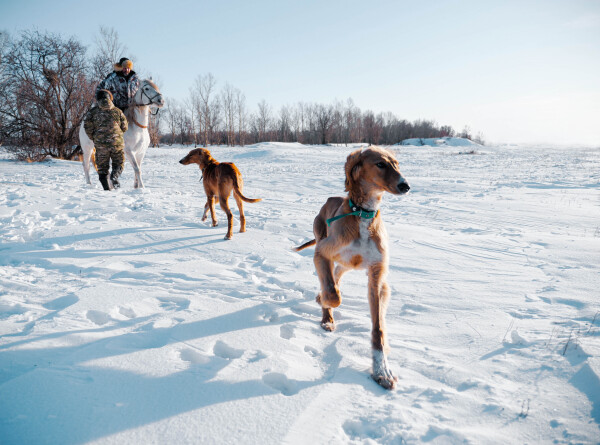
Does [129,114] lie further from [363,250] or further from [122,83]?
[363,250]

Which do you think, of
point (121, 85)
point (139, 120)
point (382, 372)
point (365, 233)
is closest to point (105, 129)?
point (139, 120)

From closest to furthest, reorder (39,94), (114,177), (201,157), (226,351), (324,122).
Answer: (226,351)
(201,157)
(114,177)
(39,94)
(324,122)

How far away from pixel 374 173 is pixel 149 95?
280 inches

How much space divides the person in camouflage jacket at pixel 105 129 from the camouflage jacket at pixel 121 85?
78cm

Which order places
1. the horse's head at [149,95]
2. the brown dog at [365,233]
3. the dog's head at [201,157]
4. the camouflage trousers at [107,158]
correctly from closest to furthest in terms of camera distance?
the brown dog at [365,233] < the dog's head at [201,157] < the camouflage trousers at [107,158] < the horse's head at [149,95]

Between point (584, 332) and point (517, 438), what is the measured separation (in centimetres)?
149

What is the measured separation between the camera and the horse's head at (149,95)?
24.1ft

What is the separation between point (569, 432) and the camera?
162 centimetres

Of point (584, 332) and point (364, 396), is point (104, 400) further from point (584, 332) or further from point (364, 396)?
point (584, 332)

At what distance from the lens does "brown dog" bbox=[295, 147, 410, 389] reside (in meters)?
2.25

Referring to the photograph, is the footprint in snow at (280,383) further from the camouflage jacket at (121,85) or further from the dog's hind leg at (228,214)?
the camouflage jacket at (121,85)

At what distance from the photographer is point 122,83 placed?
7602 millimetres

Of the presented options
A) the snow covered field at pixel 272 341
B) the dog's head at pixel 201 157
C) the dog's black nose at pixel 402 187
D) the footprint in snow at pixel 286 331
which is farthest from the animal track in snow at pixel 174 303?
the dog's head at pixel 201 157

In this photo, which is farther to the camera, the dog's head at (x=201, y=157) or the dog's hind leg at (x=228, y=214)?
the dog's head at (x=201, y=157)
